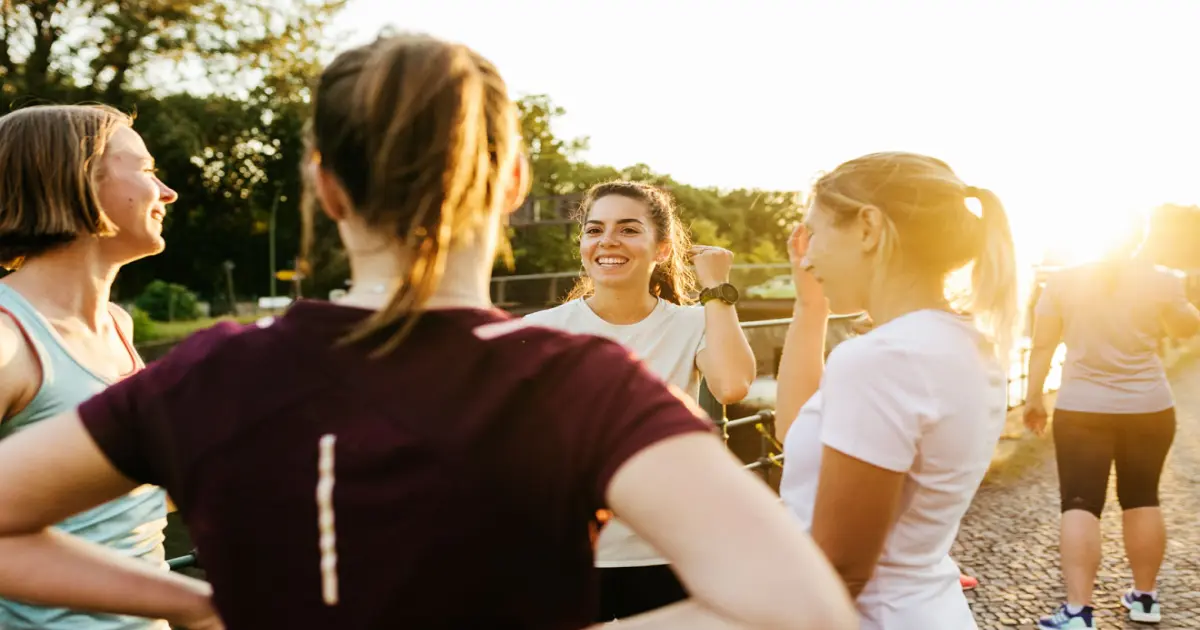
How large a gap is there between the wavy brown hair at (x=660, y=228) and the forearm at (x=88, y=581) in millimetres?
2693

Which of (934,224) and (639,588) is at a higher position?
(934,224)

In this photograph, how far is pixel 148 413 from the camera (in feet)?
3.25

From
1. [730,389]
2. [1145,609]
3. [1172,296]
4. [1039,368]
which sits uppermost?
[1172,296]

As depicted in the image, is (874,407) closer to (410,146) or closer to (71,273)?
(410,146)

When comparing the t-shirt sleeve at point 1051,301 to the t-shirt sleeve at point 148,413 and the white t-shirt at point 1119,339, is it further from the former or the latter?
the t-shirt sleeve at point 148,413

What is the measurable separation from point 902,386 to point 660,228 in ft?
7.23

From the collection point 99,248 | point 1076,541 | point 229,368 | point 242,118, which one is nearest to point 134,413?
point 229,368

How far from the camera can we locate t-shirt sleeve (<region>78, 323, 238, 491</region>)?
979 mm

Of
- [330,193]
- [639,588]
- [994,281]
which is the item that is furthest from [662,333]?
[330,193]

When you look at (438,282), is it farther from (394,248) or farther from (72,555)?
(72,555)

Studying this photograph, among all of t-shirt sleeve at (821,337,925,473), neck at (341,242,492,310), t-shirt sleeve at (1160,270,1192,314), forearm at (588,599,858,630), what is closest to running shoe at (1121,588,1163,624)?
t-shirt sleeve at (1160,270,1192,314)

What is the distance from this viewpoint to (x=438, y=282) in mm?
960

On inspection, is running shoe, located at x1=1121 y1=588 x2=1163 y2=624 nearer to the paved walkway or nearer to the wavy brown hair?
the paved walkway

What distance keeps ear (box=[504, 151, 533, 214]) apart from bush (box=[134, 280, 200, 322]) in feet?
145
